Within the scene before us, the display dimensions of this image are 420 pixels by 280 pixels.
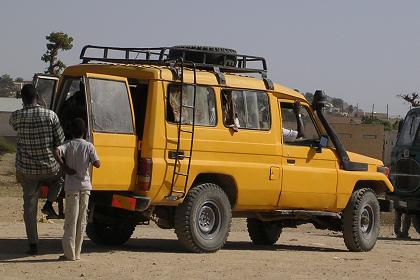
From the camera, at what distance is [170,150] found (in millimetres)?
12906

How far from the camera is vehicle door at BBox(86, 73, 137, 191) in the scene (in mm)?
12273

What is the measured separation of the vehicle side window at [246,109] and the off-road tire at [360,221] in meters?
2.18

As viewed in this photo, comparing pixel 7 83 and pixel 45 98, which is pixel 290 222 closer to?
pixel 45 98

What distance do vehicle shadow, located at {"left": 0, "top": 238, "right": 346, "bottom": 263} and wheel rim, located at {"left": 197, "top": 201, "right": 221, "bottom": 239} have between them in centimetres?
41

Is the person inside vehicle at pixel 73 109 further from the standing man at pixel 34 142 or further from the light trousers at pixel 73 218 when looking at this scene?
the light trousers at pixel 73 218

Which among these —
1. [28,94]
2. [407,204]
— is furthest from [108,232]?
[407,204]

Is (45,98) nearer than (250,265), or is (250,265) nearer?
(250,265)

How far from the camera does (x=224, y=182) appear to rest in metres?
13.9

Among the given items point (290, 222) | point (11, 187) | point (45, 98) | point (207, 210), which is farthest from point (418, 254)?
point (11, 187)

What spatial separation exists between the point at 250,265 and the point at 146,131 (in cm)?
206

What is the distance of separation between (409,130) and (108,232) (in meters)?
10.5

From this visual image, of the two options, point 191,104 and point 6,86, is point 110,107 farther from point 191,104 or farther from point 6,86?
point 6,86

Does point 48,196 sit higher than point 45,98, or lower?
lower

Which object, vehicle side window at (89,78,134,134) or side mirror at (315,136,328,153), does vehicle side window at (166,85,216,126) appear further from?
side mirror at (315,136,328,153)
